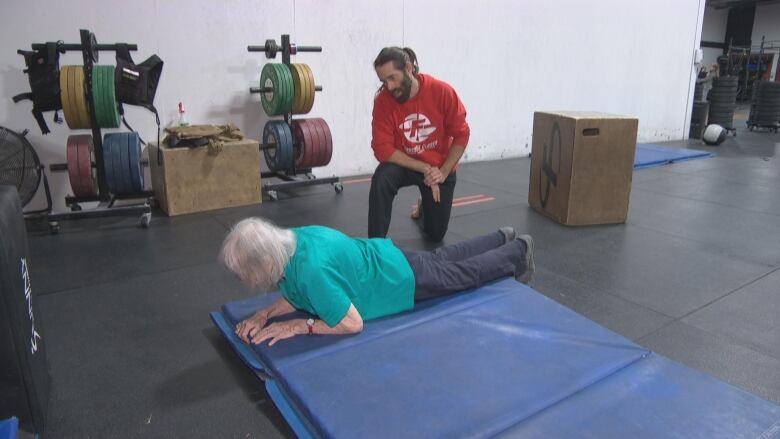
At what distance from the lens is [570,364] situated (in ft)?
5.71

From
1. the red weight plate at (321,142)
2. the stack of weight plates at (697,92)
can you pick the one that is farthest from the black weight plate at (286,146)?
the stack of weight plates at (697,92)

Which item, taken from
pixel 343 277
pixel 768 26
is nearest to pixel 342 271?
pixel 343 277

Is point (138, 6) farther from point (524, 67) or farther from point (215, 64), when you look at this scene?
point (524, 67)

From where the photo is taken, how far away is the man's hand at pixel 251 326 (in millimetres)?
1949

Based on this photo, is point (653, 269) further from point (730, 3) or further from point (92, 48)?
point (730, 3)

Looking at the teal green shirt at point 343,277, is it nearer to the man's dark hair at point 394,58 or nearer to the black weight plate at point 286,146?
the man's dark hair at point 394,58

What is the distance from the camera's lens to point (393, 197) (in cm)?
317

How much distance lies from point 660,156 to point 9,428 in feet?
21.9

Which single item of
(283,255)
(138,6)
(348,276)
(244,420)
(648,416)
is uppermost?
(138,6)

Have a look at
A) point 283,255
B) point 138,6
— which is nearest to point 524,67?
point 138,6

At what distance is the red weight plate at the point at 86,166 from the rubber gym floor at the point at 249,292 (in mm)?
300

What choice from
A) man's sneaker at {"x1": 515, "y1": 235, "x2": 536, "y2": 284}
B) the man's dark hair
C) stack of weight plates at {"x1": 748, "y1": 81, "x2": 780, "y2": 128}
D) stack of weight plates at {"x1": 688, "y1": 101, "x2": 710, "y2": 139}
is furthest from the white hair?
stack of weight plates at {"x1": 748, "y1": 81, "x2": 780, "y2": 128}

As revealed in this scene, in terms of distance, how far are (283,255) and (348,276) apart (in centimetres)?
31

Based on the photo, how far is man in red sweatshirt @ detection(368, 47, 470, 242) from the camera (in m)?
3.05
